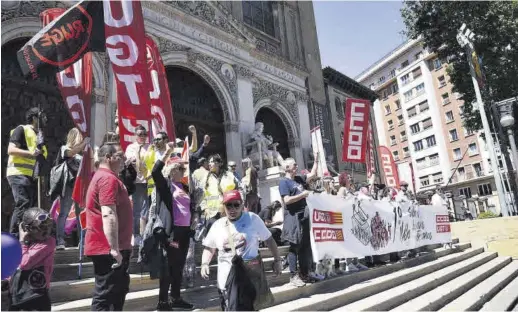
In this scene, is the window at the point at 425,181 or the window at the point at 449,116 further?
the window at the point at 425,181

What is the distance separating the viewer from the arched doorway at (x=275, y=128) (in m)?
16.0

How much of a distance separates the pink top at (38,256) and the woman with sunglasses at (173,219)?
1.12m

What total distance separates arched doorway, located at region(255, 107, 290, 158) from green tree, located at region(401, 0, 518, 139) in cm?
879

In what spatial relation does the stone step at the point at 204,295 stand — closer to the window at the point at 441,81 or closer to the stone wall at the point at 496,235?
the stone wall at the point at 496,235

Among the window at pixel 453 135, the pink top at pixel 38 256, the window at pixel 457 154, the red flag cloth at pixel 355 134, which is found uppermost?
the window at pixel 453 135

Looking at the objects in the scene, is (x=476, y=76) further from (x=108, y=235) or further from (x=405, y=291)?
(x=108, y=235)

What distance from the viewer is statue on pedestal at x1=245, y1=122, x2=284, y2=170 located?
1293cm

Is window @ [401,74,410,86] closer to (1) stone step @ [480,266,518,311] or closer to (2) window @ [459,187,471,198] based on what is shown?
(2) window @ [459,187,471,198]

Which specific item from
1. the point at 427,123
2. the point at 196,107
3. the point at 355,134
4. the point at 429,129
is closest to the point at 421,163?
the point at 429,129

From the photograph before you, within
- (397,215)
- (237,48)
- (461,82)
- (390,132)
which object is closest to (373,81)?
(390,132)

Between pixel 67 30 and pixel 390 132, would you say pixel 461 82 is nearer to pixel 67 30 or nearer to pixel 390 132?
pixel 67 30

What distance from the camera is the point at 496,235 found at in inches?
494

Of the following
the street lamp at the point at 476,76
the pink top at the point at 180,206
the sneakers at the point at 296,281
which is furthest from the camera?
the street lamp at the point at 476,76

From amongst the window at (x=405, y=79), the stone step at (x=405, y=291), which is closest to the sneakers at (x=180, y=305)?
the stone step at (x=405, y=291)
